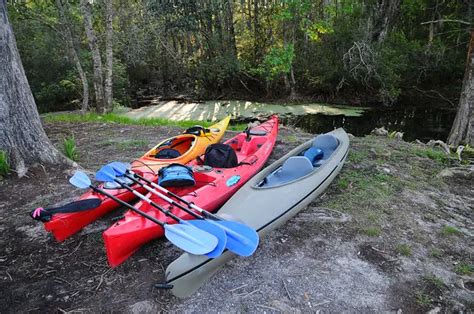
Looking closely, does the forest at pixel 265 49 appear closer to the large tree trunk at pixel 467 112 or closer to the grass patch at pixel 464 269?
the large tree trunk at pixel 467 112

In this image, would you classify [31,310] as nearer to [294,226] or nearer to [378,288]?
[294,226]

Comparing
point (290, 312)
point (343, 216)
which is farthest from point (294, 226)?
point (290, 312)

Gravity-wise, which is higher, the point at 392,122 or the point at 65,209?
the point at 65,209

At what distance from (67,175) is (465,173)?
4.41 meters

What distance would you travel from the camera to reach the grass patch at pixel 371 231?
2.44 metres

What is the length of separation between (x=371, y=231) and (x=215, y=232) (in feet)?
4.43

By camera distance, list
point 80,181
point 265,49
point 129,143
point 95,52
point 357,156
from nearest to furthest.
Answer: point 80,181, point 357,156, point 129,143, point 95,52, point 265,49

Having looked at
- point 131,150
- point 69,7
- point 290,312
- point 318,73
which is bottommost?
point 290,312

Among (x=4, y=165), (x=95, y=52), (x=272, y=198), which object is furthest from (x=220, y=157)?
(x=95, y=52)

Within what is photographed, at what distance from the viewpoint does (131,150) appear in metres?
4.36

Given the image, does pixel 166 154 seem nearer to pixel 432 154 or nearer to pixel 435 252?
pixel 435 252

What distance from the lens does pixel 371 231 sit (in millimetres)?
2457

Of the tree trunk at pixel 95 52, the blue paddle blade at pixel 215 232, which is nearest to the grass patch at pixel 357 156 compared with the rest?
the blue paddle blade at pixel 215 232

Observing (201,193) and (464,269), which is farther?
(201,193)
